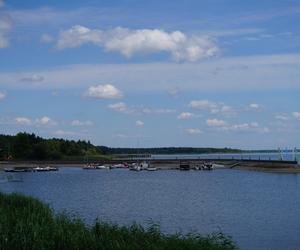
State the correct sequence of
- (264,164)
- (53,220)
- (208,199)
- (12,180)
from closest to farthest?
(53,220)
(208,199)
(12,180)
(264,164)

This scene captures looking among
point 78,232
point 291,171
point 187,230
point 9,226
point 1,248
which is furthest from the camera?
point 291,171

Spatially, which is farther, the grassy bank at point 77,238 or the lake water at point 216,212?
the lake water at point 216,212

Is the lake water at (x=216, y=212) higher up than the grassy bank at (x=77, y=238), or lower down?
lower down

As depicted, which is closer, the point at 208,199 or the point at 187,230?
the point at 187,230

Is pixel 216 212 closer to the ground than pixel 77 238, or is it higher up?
closer to the ground

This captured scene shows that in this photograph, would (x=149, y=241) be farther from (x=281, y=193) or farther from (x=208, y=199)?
(x=281, y=193)

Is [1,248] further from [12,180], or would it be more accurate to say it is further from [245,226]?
[12,180]

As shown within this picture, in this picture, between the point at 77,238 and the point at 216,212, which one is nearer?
the point at 77,238

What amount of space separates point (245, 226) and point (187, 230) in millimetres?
6218

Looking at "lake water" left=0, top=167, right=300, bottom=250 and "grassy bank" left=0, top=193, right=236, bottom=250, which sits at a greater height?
"grassy bank" left=0, top=193, right=236, bottom=250

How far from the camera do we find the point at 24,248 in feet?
90.3

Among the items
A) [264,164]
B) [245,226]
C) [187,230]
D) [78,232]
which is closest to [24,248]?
[78,232]

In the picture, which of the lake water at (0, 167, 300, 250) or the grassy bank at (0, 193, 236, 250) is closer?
the grassy bank at (0, 193, 236, 250)

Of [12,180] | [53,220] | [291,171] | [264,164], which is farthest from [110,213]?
[264,164]
